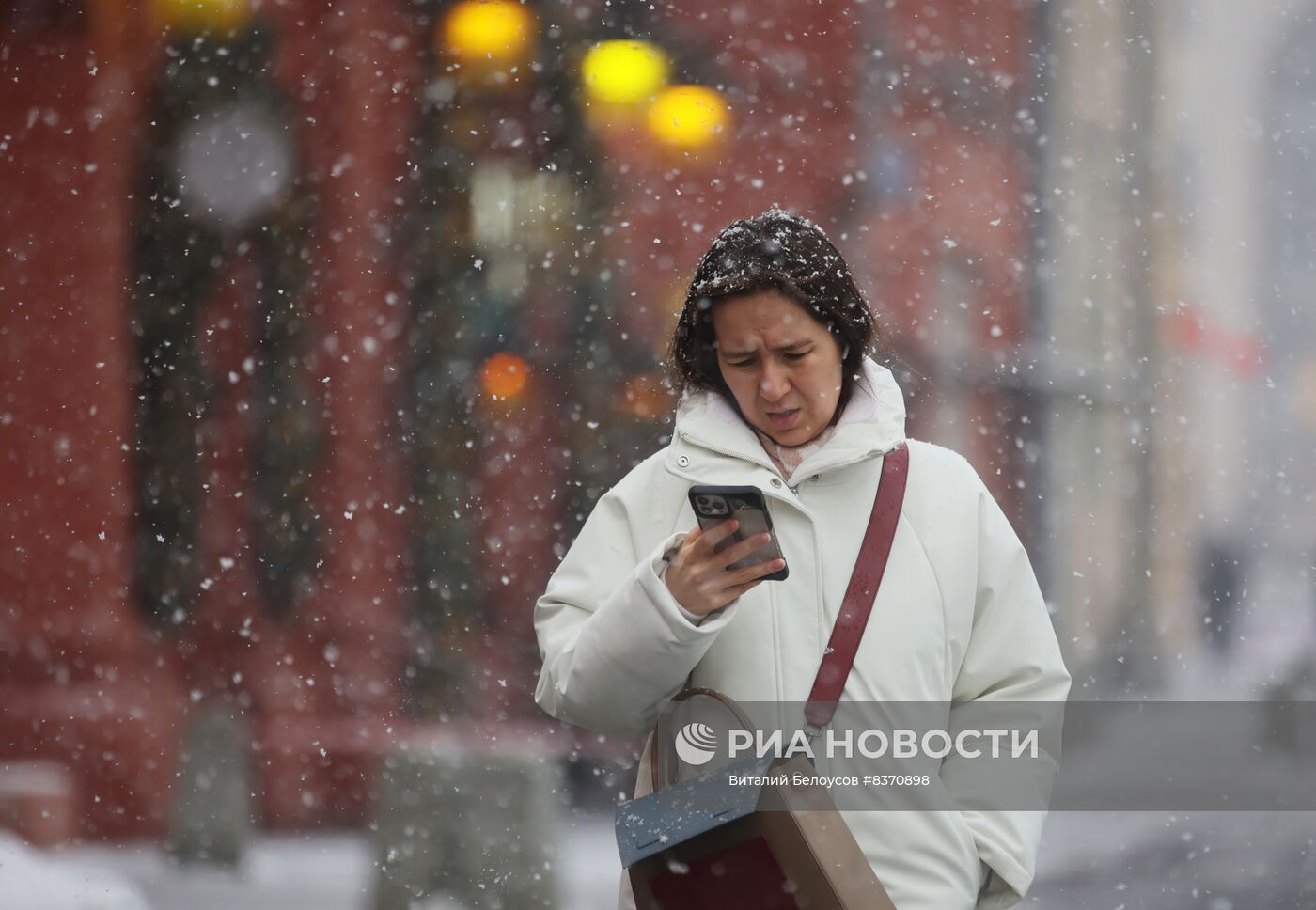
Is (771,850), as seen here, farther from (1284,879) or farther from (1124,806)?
(1124,806)

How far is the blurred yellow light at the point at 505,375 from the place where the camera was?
6.89 meters

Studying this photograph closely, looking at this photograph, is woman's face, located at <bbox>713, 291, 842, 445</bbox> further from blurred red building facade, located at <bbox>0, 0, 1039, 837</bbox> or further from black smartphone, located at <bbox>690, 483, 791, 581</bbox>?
blurred red building facade, located at <bbox>0, 0, 1039, 837</bbox>

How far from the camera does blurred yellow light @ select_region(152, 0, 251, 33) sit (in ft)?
22.1

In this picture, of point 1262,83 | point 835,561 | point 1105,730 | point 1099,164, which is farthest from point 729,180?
point 835,561

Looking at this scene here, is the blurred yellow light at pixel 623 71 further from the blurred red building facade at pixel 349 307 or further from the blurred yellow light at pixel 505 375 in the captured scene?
the blurred yellow light at pixel 505 375

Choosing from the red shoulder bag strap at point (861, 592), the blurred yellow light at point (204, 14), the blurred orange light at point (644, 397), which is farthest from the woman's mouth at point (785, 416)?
the blurred yellow light at point (204, 14)

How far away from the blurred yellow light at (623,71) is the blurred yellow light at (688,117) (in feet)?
Result: 0.26

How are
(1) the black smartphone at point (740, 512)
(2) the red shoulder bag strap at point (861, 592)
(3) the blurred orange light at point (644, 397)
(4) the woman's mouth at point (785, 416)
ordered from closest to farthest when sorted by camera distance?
(1) the black smartphone at point (740, 512), (2) the red shoulder bag strap at point (861, 592), (4) the woman's mouth at point (785, 416), (3) the blurred orange light at point (644, 397)

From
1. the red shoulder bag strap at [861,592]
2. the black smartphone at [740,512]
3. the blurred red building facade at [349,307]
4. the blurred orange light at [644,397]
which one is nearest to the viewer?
the black smartphone at [740,512]

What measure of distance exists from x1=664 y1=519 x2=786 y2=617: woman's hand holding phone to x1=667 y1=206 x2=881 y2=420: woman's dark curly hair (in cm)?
43

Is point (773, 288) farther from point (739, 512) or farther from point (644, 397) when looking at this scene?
point (644, 397)

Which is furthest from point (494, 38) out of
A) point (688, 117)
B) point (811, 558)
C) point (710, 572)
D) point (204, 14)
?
point (710, 572)

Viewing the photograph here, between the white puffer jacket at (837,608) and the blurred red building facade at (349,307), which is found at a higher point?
the blurred red building facade at (349,307)

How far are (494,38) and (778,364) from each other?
188 inches
